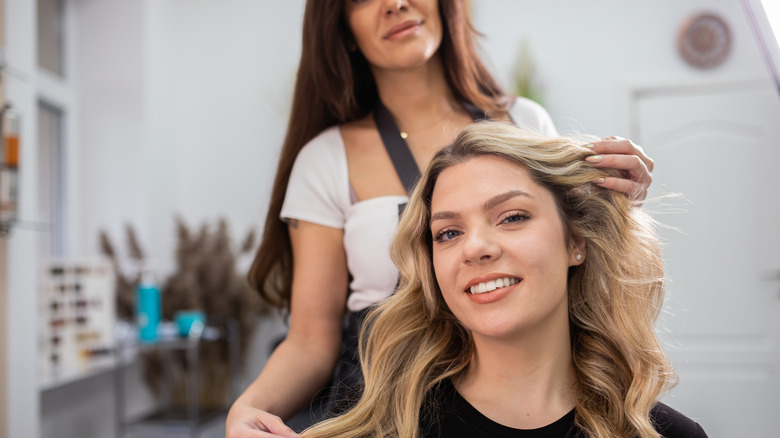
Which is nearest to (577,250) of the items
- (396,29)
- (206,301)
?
(396,29)

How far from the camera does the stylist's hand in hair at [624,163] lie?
1156mm

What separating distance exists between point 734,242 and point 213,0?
3.59m

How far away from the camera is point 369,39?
4.60 feet

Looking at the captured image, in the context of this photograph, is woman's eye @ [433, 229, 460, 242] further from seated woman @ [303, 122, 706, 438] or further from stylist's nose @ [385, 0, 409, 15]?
stylist's nose @ [385, 0, 409, 15]

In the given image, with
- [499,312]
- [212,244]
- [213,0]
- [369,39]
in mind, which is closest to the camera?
[499,312]

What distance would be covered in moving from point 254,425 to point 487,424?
0.39m

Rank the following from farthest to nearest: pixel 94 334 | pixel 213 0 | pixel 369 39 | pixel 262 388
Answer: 1. pixel 213 0
2. pixel 94 334
3. pixel 369 39
4. pixel 262 388

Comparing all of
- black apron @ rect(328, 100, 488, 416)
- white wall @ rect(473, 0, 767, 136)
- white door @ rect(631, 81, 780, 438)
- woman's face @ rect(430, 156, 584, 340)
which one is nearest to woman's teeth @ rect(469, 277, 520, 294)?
woman's face @ rect(430, 156, 584, 340)

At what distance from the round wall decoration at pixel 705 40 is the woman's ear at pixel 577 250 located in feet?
11.3

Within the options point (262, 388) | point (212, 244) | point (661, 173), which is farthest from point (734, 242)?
point (262, 388)

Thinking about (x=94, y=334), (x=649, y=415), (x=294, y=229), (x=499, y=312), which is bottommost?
(x=94, y=334)

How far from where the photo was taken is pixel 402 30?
137 centimetres

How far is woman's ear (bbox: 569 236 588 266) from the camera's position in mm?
1217

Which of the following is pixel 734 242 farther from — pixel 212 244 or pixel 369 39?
pixel 369 39
